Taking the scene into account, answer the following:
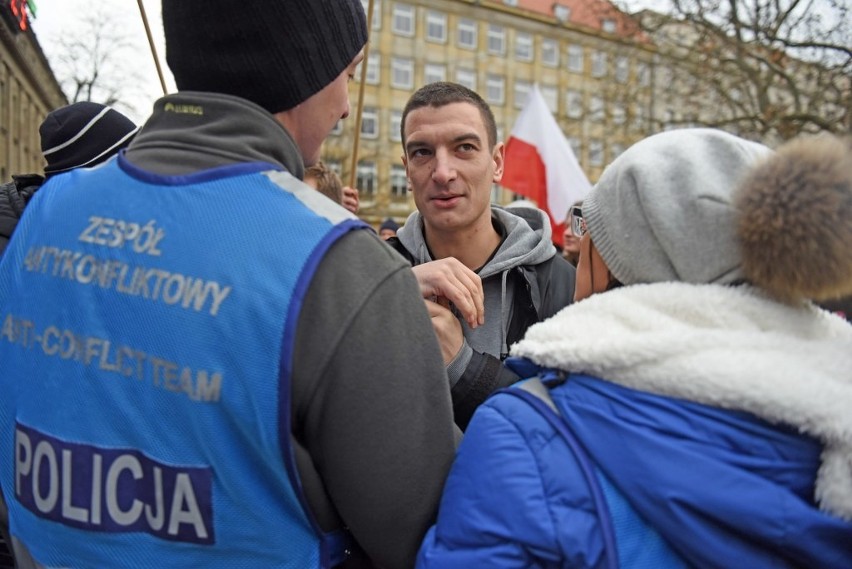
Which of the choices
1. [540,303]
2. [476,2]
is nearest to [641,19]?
[540,303]

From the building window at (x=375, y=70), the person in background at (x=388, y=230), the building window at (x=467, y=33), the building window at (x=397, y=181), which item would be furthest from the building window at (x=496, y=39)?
the person in background at (x=388, y=230)

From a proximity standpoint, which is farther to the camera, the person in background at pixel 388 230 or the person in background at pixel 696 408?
the person in background at pixel 388 230

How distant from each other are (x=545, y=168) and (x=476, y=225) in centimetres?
471

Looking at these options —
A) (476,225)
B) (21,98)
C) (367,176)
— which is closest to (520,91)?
(367,176)

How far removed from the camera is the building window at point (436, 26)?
4006cm

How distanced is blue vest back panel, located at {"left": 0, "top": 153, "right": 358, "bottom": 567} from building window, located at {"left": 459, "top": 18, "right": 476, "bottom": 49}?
140 feet

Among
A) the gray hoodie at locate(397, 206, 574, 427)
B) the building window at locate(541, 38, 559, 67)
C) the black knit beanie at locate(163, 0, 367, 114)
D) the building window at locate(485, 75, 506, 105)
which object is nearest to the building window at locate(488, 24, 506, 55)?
the building window at locate(485, 75, 506, 105)

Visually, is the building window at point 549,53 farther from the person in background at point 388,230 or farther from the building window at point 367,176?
the person in background at point 388,230

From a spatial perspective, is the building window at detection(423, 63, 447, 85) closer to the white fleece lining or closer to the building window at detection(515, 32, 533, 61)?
the building window at detection(515, 32, 533, 61)

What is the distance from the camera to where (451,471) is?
43.3 inches

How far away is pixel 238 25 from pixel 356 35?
23 cm

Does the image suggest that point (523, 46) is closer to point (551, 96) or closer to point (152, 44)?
point (551, 96)

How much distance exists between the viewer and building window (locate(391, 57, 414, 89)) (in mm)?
39125

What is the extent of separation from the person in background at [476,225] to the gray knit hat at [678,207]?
1048 mm
